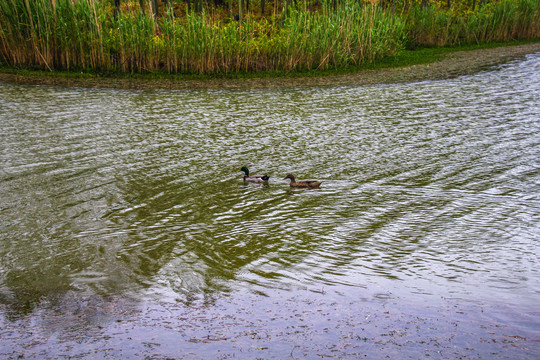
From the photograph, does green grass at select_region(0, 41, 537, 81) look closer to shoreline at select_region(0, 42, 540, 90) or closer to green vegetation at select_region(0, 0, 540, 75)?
shoreline at select_region(0, 42, 540, 90)

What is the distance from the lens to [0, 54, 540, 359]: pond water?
4.18 meters

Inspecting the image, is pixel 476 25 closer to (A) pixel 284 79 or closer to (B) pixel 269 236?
(A) pixel 284 79

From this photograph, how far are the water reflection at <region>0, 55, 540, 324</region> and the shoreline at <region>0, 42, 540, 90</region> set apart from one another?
2.09 m

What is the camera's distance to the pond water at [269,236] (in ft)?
13.7

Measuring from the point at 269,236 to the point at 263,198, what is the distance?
1.62m

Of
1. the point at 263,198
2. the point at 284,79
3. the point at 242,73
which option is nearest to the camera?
the point at 263,198

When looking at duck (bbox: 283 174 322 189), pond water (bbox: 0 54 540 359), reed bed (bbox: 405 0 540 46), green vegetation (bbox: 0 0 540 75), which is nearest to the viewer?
pond water (bbox: 0 54 540 359)

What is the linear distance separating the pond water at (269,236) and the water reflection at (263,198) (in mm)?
34

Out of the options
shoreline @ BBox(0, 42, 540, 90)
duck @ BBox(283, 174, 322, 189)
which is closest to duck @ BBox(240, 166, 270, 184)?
duck @ BBox(283, 174, 322, 189)

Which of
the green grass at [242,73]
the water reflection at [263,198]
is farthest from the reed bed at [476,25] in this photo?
the water reflection at [263,198]

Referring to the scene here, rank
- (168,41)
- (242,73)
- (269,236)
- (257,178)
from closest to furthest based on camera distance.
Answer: (269,236)
(257,178)
(168,41)
(242,73)

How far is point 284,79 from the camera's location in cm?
1791

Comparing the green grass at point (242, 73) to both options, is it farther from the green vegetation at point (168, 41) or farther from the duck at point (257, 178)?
the duck at point (257, 178)

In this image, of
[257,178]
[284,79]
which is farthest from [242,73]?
[257,178]
